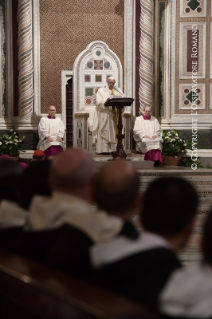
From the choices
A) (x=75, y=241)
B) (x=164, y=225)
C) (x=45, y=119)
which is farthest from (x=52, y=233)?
(x=45, y=119)

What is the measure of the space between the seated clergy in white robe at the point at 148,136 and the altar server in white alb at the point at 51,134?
4.91 ft

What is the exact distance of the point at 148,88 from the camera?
12281mm

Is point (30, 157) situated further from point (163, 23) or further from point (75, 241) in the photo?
point (75, 241)

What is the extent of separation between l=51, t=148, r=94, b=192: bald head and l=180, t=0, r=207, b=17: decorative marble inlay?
35.8ft

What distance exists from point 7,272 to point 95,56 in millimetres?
10958

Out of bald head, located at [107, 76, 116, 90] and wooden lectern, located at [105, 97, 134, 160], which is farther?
bald head, located at [107, 76, 116, 90]

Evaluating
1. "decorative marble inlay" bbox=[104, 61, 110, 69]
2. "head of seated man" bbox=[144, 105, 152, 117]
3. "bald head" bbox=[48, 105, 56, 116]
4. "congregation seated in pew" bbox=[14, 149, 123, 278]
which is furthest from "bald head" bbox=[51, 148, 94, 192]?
"decorative marble inlay" bbox=[104, 61, 110, 69]

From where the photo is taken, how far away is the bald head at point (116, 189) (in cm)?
192

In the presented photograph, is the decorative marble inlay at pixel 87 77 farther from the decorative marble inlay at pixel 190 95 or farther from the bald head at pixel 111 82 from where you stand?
the decorative marble inlay at pixel 190 95

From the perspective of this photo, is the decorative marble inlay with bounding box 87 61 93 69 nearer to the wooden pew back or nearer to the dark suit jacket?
the wooden pew back

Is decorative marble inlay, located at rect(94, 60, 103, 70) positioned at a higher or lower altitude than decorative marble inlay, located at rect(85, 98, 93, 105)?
higher

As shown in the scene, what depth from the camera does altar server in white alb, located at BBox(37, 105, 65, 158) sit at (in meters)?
11.5

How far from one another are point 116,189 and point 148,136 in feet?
31.4

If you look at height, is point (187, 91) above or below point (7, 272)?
above
